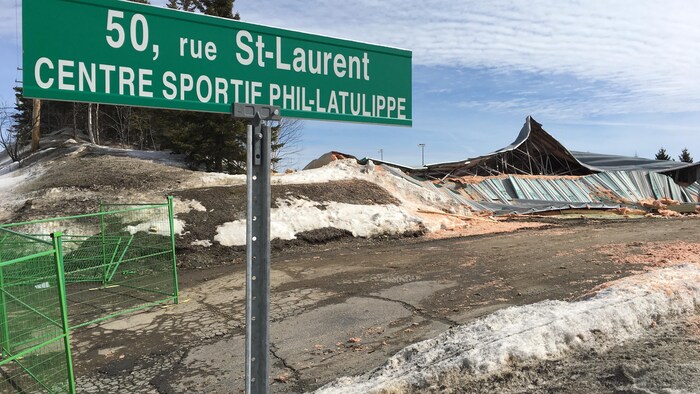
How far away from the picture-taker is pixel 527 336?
388cm

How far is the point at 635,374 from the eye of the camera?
3.42 meters

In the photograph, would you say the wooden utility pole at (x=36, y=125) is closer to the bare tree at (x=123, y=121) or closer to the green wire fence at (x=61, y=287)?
the bare tree at (x=123, y=121)

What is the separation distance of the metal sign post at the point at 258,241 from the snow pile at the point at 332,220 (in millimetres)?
10845

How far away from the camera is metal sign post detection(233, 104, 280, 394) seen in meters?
2.20

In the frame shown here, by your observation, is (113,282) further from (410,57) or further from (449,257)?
(410,57)

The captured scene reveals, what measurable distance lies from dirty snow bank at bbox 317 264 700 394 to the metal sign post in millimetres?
1504

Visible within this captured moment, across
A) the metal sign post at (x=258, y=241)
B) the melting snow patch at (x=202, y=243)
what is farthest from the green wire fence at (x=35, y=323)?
the melting snow patch at (x=202, y=243)

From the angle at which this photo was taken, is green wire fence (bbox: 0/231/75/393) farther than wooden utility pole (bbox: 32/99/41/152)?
No

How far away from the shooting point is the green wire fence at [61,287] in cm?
470

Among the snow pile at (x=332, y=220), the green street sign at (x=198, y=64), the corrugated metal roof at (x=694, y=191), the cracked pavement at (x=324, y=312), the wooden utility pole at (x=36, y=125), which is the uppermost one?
the wooden utility pole at (x=36, y=125)

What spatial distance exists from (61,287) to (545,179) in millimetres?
28058

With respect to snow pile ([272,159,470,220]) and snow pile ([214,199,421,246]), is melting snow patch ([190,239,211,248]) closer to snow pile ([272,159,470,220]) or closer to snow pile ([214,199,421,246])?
snow pile ([214,199,421,246])

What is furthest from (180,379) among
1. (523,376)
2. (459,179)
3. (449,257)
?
(459,179)

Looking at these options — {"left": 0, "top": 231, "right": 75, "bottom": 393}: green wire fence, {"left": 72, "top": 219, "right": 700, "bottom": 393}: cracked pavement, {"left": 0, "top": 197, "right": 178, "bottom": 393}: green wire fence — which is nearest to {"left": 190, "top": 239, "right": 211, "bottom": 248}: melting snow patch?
{"left": 0, "top": 197, "right": 178, "bottom": 393}: green wire fence
